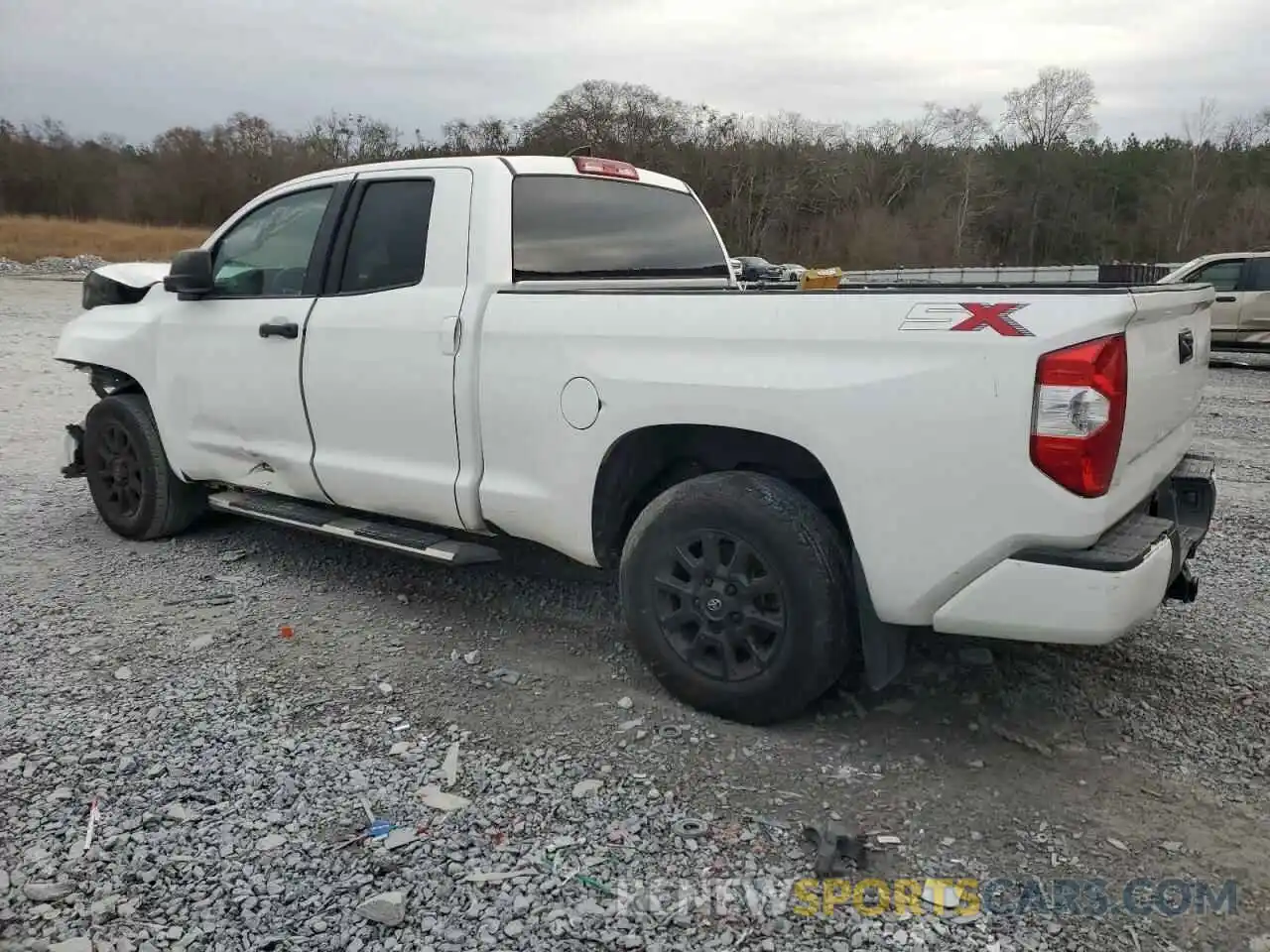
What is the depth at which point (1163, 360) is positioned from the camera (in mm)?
2979

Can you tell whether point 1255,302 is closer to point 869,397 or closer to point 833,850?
point 869,397

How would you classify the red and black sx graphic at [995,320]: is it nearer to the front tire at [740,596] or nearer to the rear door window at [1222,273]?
the front tire at [740,596]

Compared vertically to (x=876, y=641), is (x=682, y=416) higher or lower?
higher

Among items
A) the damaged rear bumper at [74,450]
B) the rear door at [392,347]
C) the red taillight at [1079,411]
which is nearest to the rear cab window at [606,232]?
the rear door at [392,347]

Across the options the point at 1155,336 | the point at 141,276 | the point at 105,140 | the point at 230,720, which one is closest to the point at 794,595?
the point at 1155,336

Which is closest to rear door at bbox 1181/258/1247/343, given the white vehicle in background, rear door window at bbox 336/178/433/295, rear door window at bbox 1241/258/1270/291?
the white vehicle in background

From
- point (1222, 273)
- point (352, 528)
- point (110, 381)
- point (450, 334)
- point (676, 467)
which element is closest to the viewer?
point (676, 467)

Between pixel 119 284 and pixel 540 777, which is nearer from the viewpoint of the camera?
pixel 540 777

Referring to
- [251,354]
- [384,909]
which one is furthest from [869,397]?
[251,354]

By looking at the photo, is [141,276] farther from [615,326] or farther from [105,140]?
[105,140]

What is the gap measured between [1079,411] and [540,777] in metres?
1.90

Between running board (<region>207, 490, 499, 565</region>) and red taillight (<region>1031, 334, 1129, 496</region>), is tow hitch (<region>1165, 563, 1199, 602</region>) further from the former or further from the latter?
running board (<region>207, 490, 499, 565</region>)

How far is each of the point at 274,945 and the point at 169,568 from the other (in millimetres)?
3171

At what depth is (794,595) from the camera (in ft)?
10.1
